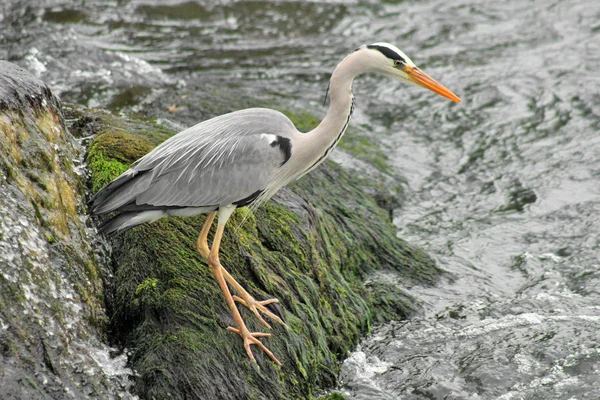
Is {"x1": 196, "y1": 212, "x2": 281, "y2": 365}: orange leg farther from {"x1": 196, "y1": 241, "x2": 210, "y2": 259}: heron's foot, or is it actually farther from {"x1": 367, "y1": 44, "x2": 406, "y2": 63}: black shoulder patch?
{"x1": 367, "y1": 44, "x2": 406, "y2": 63}: black shoulder patch

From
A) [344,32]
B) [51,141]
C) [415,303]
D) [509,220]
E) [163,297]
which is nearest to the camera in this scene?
[163,297]

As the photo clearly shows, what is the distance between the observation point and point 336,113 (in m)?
5.18

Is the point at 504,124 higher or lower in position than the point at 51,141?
lower

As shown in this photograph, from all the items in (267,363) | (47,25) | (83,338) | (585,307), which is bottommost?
(585,307)

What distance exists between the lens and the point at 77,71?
9219 mm

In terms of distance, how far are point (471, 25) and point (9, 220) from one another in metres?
9.64

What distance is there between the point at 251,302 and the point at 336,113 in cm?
140

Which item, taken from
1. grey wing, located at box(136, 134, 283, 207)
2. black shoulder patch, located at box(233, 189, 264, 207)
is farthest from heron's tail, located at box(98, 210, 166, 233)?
black shoulder patch, located at box(233, 189, 264, 207)

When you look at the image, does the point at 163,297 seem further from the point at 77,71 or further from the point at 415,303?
the point at 77,71

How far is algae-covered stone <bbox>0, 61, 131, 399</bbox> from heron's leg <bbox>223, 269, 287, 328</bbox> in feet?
2.75

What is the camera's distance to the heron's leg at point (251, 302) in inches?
195

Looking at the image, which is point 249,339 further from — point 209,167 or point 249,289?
point 209,167

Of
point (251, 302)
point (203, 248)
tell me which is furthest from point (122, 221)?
point (251, 302)

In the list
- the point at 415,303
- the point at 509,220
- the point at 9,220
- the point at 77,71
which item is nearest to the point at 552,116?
the point at 509,220
